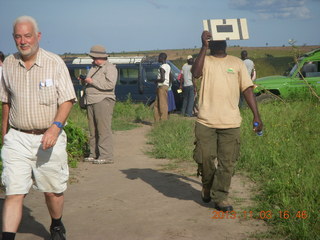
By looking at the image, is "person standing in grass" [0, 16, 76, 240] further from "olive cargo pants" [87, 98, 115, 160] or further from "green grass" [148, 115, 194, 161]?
"green grass" [148, 115, 194, 161]

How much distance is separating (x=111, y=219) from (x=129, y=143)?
562 centimetres

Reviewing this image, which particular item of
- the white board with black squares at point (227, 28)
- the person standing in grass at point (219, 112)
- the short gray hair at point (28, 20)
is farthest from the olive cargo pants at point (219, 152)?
the short gray hair at point (28, 20)

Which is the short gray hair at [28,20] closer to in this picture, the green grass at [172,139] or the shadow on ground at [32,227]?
the shadow on ground at [32,227]

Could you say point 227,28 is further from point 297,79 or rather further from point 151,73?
point 151,73

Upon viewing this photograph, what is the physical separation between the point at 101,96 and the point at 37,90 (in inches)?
171

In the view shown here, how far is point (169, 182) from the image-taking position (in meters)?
7.52

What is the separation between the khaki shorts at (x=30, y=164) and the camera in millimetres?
4469

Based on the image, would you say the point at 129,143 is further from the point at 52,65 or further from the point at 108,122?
the point at 52,65

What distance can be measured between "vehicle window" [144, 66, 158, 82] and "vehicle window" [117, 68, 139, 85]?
0.39 meters

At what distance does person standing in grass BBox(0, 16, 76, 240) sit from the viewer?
4.46m

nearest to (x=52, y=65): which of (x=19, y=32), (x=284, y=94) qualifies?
(x=19, y=32)

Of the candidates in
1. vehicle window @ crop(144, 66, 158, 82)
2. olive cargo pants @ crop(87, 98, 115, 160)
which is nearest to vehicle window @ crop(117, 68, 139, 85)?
vehicle window @ crop(144, 66, 158, 82)

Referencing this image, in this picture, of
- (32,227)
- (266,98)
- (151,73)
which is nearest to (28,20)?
(32,227)

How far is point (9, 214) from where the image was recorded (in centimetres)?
443
